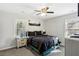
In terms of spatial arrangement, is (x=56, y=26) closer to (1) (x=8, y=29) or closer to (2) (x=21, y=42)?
(2) (x=21, y=42)

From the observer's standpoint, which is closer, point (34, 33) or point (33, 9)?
point (33, 9)

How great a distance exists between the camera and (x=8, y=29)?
1823 millimetres

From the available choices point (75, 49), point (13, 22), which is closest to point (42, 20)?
point (13, 22)

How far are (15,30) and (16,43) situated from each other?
0.82 feet

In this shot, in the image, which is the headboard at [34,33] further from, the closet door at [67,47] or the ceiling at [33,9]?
the closet door at [67,47]

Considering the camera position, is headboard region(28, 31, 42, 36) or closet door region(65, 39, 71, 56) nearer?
Result: closet door region(65, 39, 71, 56)

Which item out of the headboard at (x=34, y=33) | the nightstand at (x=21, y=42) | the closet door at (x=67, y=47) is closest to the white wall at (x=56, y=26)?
the closet door at (x=67, y=47)

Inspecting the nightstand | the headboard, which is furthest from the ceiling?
the nightstand

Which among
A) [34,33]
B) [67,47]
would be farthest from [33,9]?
[67,47]

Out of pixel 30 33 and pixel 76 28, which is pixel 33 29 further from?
pixel 76 28

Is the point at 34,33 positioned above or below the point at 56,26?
below

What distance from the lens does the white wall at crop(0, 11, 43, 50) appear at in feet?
5.78

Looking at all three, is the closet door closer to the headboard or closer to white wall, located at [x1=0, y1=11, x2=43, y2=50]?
the headboard

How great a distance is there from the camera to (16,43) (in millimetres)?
1845
